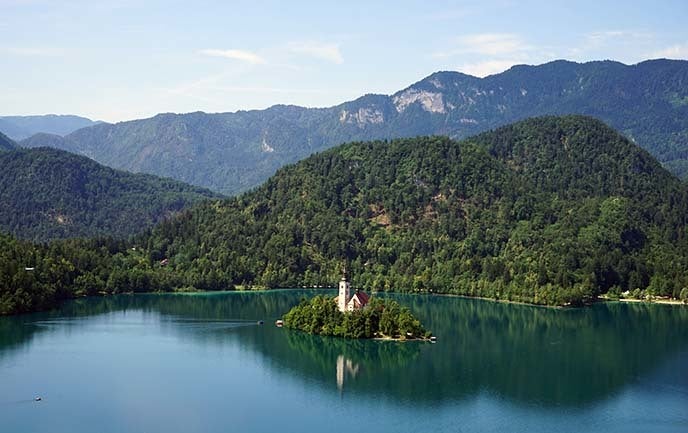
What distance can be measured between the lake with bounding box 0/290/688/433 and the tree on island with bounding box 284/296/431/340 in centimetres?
173

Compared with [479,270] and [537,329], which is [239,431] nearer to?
[537,329]

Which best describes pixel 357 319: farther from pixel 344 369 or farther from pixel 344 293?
pixel 344 369

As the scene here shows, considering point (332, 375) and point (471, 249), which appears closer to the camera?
point (332, 375)

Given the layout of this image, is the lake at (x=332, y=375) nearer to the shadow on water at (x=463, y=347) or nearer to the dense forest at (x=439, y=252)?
the shadow on water at (x=463, y=347)

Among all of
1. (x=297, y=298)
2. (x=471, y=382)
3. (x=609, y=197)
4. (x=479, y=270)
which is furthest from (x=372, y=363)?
(x=609, y=197)

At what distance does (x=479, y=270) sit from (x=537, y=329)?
49245 millimetres

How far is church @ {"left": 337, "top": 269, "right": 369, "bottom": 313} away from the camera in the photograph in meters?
108

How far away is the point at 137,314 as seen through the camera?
12925cm

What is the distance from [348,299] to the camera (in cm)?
10944

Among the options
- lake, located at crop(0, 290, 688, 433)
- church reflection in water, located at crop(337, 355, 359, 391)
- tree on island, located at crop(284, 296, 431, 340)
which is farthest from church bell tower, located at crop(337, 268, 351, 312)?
church reflection in water, located at crop(337, 355, 359, 391)

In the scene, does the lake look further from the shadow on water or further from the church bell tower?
the church bell tower

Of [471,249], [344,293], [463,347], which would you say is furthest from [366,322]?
[471,249]

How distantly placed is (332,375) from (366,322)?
16.3 m

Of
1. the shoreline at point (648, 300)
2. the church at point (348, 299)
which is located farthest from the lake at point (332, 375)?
the shoreline at point (648, 300)
